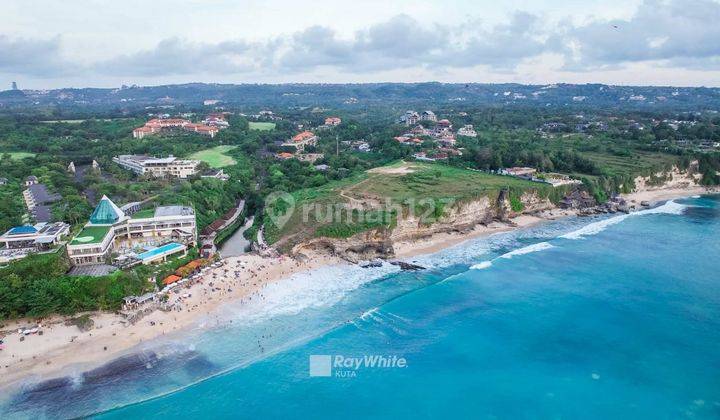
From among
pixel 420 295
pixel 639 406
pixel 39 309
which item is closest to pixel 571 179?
pixel 420 295

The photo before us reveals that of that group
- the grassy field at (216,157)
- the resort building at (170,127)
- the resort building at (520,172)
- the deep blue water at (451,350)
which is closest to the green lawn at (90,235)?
the deep blue water at (451,350)

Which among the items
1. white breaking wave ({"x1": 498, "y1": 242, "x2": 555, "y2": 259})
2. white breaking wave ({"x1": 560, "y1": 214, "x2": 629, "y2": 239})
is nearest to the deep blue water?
white breaking wave ({"x1": 498, "y1": 242, "x2": 555, "y2": 259})

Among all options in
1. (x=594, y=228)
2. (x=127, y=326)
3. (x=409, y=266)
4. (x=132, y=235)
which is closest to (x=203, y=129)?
(x=132, y=235)

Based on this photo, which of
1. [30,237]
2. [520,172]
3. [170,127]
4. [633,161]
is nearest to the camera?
[30,237]

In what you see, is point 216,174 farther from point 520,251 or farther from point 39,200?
point 520,251

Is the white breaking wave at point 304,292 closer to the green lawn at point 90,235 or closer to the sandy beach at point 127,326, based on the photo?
the sandy beach at point 127,326
